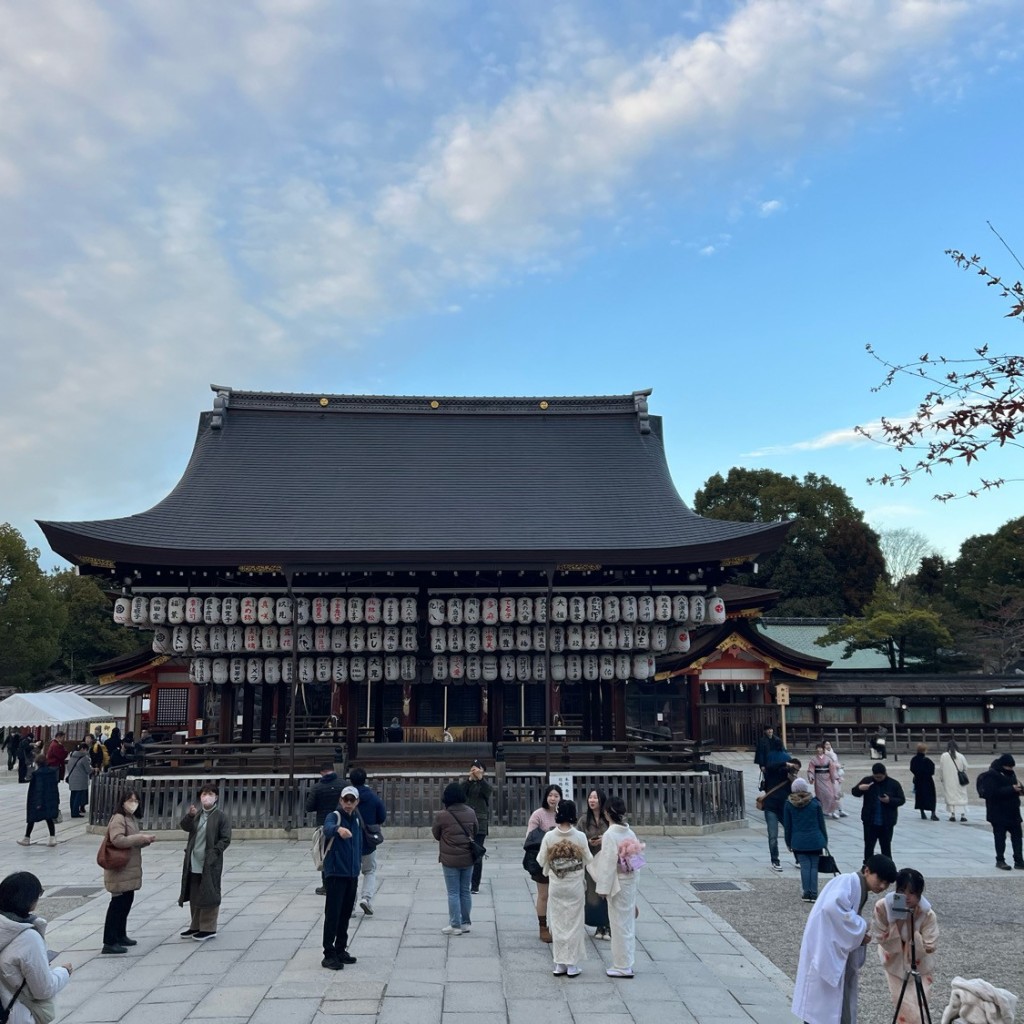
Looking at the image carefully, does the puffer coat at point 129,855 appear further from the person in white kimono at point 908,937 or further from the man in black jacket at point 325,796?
the person in white kimono at point 908,937

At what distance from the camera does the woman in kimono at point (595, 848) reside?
885 cm

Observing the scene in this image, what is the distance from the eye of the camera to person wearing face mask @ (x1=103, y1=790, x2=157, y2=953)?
8773 mm

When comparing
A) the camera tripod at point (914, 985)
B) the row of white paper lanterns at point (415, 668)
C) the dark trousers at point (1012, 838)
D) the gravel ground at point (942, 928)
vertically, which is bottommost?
the gravel ground at point (942, 928)

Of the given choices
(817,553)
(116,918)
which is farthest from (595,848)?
(817,553)

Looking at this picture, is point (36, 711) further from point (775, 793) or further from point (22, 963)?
point (22, 963)

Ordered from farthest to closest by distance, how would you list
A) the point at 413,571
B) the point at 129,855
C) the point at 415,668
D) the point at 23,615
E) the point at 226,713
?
the point at 23,615
the point at 226,713
the point at 415,668
the point at 413,571
the point at 129,855

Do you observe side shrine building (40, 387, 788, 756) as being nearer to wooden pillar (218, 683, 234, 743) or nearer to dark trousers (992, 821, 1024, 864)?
wooden pillar (218, 683, 234, 743)

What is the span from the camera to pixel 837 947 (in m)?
5.64

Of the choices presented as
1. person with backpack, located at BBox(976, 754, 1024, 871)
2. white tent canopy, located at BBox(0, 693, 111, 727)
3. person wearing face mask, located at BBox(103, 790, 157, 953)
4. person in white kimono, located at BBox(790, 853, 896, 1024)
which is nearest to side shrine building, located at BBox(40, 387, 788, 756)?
white tent canopy, located at BBox(0, 693, 111, 727)

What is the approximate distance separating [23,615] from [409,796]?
33.0m

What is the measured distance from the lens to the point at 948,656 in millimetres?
41594

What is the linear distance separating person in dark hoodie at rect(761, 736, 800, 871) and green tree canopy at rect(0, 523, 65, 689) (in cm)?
3879

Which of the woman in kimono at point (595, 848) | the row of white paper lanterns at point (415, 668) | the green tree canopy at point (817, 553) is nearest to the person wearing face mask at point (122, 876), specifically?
the woman in kimono at point (595, 848)

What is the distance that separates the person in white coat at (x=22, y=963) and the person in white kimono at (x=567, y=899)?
4.61 m
